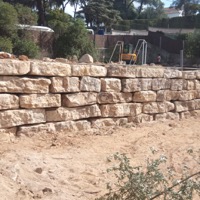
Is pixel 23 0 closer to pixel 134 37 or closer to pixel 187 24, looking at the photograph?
pixel 134 37

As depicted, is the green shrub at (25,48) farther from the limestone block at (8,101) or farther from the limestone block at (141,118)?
the limestone block at (8,101)

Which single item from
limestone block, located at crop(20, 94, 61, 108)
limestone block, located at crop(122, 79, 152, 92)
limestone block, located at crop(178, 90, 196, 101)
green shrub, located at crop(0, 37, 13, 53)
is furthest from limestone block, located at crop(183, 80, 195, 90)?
green shrub, located at crop(0, 37, 13, 53)

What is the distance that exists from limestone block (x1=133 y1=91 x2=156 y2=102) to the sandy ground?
470mm

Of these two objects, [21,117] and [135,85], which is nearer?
[21,117]

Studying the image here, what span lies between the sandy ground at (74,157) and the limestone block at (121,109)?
0.25 metres

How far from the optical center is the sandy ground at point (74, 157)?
13.3ft

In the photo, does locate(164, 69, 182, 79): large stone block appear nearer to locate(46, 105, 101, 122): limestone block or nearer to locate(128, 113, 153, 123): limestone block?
locate(128, 113, 153, 123): limestone block

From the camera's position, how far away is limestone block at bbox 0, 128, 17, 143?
15.8ft

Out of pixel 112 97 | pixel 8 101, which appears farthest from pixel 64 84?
pixel 112 97

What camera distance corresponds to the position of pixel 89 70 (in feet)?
19.1

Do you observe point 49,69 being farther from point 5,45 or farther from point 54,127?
point 5,45

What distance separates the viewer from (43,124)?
5.28 metres

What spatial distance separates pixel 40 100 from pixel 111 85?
1437 millimetres

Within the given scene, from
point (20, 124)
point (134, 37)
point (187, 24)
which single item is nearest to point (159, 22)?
point (187, 24)
